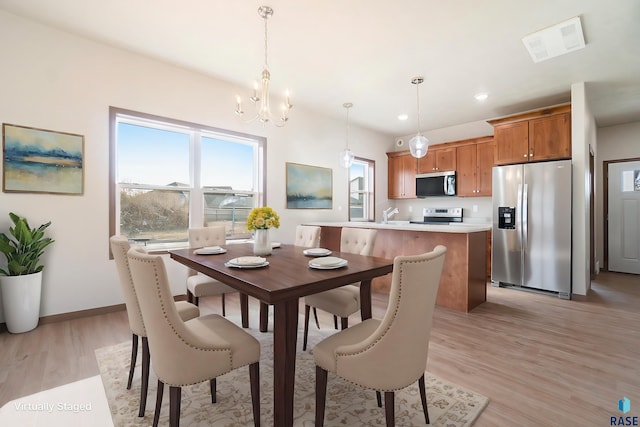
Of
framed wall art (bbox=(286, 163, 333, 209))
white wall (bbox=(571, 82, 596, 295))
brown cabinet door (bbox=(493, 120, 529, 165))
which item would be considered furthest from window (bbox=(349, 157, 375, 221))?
white wall (bbox=(571, 82, 596, 295))

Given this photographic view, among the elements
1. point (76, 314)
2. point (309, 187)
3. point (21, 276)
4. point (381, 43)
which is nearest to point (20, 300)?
point (21, 276)

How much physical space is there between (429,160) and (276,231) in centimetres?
343

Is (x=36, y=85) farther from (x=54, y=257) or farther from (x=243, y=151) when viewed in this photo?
(x=243, y=151)

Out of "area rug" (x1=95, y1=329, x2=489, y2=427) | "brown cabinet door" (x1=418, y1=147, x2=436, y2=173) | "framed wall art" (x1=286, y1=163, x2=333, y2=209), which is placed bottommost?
"area rug" (x1=95, y1=329, x2=489, y2=427)

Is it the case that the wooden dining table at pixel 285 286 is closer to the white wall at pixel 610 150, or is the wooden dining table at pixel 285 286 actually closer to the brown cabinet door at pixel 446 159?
the brown cabinet door at pixel 446 159

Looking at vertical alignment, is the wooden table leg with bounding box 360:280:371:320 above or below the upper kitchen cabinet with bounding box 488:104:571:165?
below

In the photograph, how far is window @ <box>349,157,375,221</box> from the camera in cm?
596

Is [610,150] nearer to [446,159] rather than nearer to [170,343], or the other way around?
[446,159]

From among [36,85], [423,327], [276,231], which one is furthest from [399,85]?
[36,85]

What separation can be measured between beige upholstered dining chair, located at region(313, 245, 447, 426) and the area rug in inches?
18.1

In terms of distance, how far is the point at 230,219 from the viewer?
4.18 m

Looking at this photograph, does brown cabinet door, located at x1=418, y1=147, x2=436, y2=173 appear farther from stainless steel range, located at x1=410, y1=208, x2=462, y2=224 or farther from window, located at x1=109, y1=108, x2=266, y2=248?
window, located at x1=109, y1=108, x2=266, y2=248

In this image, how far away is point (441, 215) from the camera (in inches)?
233

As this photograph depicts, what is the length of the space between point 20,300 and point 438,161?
20.0 ft
